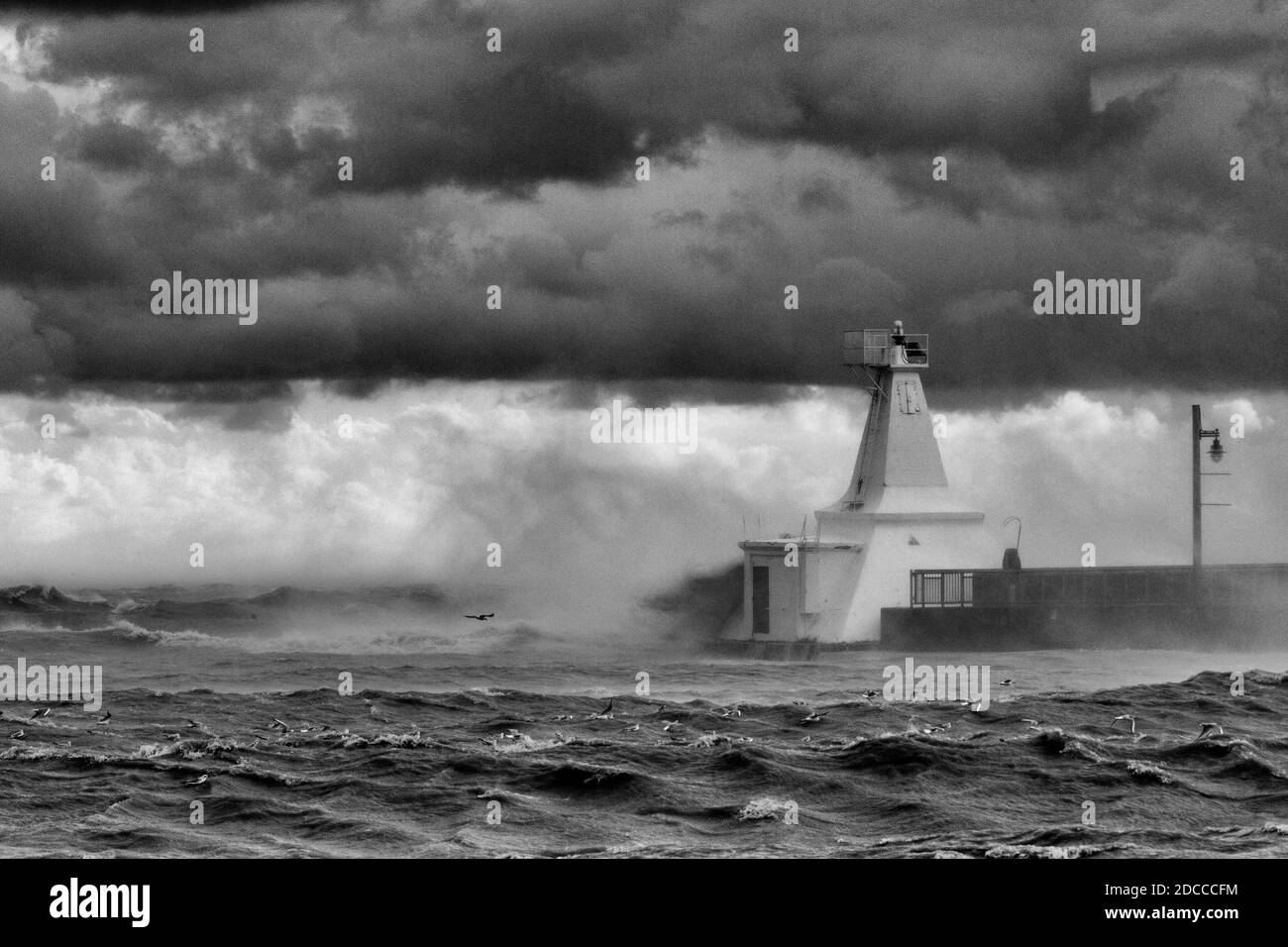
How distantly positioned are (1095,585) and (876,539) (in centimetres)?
995

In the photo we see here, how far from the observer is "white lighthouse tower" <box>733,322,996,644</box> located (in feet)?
217

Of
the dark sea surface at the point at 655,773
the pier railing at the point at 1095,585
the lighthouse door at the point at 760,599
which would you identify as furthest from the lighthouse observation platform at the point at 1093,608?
the dark sea surface at the point at 655,773

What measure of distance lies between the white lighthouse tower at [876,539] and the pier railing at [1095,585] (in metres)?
1.23

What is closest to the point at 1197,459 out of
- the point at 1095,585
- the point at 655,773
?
the point at 1095,585

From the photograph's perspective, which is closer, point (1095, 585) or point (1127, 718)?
point (1127, 718)

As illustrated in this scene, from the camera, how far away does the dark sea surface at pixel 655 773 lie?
25.0 metres

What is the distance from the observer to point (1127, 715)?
134 feet

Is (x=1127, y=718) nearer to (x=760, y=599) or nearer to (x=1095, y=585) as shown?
(x=760, y=599)

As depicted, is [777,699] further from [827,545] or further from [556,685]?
[827,545]

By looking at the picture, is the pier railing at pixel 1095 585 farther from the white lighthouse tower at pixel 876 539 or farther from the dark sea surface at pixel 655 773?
the dark sea surface at pixel 655 773

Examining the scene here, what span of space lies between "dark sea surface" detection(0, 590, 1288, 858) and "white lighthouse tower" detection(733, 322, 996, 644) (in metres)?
11.7

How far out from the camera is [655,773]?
31.1 metres

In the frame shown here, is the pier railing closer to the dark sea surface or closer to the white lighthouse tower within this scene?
the white lighthouse tower
